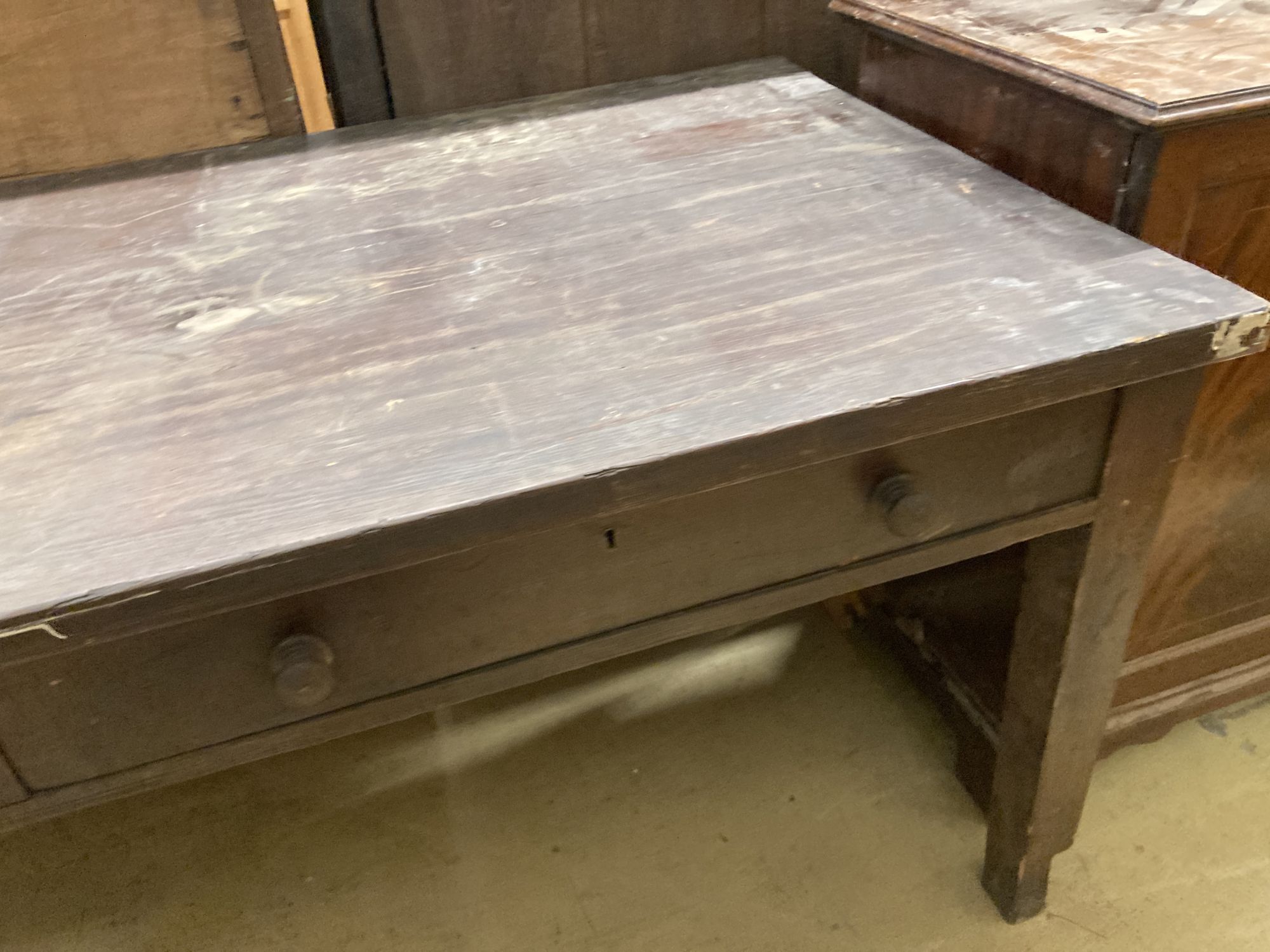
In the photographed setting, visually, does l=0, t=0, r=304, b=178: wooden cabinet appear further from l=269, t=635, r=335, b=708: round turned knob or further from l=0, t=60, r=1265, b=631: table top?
l=269, t=635, r=335, b=708: round turned knob

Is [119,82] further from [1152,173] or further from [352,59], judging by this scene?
[1152,173]

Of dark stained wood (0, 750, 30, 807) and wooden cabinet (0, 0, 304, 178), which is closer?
dark stained wood (0, 750, 30, 807)

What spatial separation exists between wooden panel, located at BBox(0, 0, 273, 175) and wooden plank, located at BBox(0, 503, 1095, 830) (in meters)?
0.72

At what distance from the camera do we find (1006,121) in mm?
836

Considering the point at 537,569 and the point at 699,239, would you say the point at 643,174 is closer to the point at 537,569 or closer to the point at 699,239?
the point at 699,239

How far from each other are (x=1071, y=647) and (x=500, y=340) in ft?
1.87

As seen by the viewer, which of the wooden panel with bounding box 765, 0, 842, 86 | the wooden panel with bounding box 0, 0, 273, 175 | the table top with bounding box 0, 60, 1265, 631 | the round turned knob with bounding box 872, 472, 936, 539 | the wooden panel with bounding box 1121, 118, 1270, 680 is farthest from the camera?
the wooden panel with bounding box 765, 0, 842, 86

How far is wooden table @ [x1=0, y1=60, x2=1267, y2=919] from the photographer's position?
51 cm

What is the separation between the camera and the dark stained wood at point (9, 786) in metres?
0.56

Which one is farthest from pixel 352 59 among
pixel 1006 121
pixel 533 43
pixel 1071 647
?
pixel 1071 647

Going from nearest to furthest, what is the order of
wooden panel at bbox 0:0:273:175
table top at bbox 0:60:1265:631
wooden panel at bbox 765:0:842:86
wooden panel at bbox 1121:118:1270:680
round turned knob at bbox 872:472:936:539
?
table top at bbox 0:60:1265:631, round turned knob at bbox 872:472:936:539, wooden panel at bbox 1121:118:1270:680, wooden panel at bbox 0:0:273:175, wooden panel at bbox 765:0:842:86

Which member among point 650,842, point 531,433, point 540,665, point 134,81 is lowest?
point 650,842

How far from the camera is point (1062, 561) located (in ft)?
2.56

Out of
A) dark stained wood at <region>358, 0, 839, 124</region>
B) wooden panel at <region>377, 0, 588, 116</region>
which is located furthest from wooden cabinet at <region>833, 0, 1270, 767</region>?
wooden panel at <region>377, 0, 588, 116</region>
